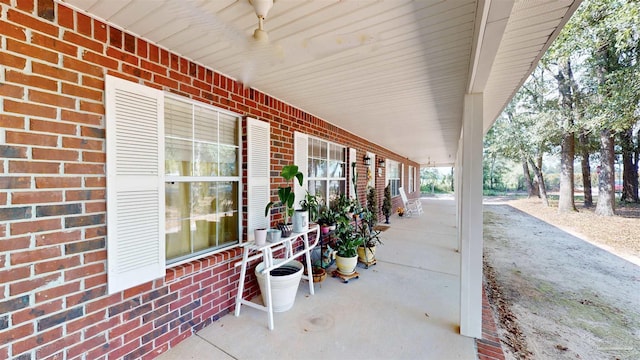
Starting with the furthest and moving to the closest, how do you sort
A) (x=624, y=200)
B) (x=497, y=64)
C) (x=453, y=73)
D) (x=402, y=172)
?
(x=624, y=200) → (x=402, y=172) → (x=453, y=73) → (x=497, y=64)

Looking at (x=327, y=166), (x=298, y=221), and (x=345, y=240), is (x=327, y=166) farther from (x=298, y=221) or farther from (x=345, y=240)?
(x=298, y=221)

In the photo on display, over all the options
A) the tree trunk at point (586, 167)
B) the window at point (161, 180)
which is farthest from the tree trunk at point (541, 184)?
the window at point (161, 180)

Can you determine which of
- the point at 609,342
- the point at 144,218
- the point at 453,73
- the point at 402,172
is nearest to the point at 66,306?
the point at 144,218

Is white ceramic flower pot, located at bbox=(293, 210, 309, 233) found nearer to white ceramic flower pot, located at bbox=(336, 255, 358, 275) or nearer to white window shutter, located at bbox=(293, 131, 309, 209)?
white window shutter, located at bbox=(293, 131, 309, 209)

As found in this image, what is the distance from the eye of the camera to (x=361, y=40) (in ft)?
5.77

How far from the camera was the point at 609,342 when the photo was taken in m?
2.32

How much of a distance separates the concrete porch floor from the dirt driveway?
22.7 inches

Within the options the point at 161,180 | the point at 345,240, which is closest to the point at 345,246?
the point at 345,240

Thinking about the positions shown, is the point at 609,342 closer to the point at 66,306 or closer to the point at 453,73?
the point at 453,73

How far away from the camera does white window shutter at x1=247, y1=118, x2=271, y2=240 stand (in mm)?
2766

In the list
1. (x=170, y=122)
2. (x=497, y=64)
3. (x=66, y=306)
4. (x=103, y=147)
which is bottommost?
(x=66, y=306)

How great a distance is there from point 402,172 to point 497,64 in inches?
367

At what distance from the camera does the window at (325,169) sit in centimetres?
428

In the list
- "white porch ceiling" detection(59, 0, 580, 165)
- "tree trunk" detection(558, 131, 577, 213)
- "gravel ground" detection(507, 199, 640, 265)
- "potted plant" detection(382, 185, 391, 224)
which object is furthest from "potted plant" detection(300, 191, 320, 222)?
"tree trunk" detection(558, 131, 577, 213)
